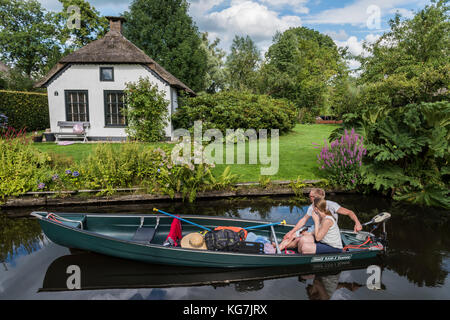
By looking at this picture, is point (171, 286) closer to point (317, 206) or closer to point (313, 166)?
point (317, 206)

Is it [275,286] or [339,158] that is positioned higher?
[339,158]

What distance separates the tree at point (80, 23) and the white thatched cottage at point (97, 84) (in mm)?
14942

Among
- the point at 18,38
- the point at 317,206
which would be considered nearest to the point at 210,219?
the point at 317,206

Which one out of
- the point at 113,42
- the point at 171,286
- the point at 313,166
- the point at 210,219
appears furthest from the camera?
the point at 113,42

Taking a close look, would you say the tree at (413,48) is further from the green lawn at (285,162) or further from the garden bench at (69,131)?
the garden bench at (69,131)

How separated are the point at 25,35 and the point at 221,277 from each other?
1967 inches

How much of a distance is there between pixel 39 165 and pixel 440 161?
13.9 meters

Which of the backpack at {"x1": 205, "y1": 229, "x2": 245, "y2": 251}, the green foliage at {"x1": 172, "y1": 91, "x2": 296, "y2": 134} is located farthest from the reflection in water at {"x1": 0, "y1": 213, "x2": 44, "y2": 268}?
the green foliage at {"x1": 172, "y1": 91, "x2": 296, "y2": 134}

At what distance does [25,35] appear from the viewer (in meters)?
42.7

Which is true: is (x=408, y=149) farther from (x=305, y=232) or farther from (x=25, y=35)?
(x=25, y=35)

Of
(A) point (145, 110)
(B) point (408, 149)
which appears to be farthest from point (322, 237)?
(A) point (145, 110)

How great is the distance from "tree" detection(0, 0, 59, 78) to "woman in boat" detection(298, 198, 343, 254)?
47.7m

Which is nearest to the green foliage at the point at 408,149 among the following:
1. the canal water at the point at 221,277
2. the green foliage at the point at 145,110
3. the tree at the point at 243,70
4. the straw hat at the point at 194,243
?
the canal water at the point at 221,277
